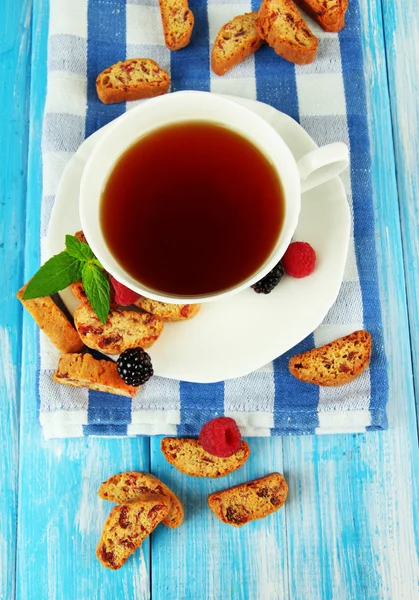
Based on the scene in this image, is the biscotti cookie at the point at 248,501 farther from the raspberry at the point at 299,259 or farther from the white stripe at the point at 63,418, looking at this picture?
the raspberry at the point at 299,259

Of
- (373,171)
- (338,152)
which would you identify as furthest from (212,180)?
(373,171)

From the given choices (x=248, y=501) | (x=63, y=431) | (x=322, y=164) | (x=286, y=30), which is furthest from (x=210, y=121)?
(x=248, y=501)

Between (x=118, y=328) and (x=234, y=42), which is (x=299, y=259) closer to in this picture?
(x=118, y=328)

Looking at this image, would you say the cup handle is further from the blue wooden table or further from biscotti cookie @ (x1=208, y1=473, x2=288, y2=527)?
biscotti cookie @ (x1=208, y1=473, x2=288, y2=527)

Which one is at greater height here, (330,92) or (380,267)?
(330,92)

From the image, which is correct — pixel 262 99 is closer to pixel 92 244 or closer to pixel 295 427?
pixel 92 244

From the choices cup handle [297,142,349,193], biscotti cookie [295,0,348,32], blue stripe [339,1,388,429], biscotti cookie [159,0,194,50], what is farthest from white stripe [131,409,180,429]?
biscotti cookie [295,0,348,32]
